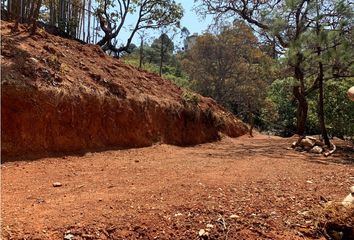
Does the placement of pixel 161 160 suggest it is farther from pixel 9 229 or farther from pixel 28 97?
pixel 9 229

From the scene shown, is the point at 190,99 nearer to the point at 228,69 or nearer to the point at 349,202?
the point at 349,202

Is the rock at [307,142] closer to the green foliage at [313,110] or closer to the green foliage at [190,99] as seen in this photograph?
the green foliage at [313,110]

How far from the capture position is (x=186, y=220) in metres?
3.54

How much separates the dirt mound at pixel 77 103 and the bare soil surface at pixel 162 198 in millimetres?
443

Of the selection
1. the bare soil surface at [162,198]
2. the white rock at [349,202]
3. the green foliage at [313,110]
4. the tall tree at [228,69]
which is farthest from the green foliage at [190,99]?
the tall tree at [228,69]

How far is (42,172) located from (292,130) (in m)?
13.2

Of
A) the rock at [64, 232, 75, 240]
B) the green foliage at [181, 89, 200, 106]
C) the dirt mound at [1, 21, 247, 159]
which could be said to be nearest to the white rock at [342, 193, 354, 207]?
the rock at [64, 232, 75, 240]

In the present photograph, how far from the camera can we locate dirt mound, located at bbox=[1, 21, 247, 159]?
5.48 meters

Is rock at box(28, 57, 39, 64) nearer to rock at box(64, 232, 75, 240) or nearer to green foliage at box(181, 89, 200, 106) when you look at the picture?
rock at box(64, 232, 75, 240)

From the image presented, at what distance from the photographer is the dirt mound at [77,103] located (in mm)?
5480

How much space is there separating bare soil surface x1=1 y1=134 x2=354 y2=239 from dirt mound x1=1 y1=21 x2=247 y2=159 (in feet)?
1.45

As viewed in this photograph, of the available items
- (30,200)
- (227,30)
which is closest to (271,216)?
(30,200)

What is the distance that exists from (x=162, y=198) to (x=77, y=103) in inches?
114

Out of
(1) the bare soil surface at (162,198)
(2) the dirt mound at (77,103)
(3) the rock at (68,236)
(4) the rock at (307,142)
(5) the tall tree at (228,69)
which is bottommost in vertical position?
(3) the rock at (68,236)
